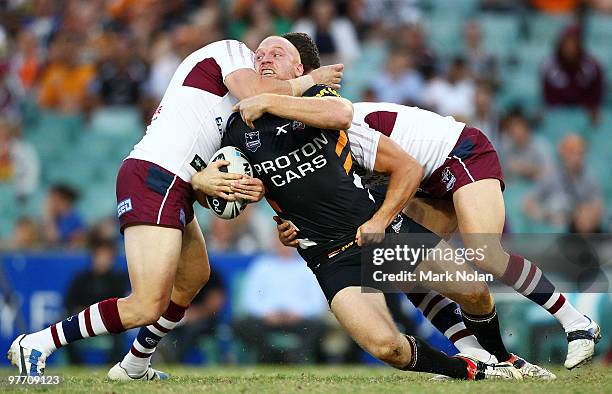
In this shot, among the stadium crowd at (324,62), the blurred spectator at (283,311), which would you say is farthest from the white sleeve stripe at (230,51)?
the stadium crowd at (324,62)

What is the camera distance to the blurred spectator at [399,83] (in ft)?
49.5

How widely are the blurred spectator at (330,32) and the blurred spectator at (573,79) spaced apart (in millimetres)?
2812

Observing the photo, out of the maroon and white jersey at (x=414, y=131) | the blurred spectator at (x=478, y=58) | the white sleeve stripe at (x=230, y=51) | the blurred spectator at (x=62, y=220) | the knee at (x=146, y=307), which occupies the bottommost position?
the blurred spectator at (x=62, y=220)

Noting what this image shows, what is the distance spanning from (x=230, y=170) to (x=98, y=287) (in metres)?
5.15

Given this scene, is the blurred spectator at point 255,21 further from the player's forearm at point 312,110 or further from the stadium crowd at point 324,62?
the player's forearm at point 312,110

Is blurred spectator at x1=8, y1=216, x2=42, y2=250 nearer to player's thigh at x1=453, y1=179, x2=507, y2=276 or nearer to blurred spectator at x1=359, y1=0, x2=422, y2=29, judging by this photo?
blurred spectator at x1=359, y1=0, x2=422, y2=29

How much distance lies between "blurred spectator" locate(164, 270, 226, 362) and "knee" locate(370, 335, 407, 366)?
5.12 metres

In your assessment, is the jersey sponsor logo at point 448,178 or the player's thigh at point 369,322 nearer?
the player's thigh at point 369,322

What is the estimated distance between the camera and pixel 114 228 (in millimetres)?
13805

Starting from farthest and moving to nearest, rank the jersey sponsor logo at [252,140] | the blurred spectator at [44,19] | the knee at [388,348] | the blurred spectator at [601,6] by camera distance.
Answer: the blurred spectator at [601,6] → the blurred spectator at [44,19] → the jersey sponsor logo at [252,140] → the knee at [388,348]

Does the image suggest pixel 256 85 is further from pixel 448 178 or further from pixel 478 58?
pixel 478 58

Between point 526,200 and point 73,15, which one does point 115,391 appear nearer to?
point 526,200

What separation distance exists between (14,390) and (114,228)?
22.2 feet

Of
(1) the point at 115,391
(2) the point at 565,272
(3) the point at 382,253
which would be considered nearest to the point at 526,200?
(2) the point at 565,272
